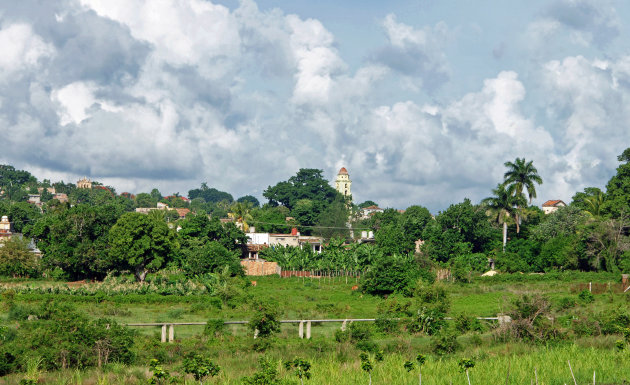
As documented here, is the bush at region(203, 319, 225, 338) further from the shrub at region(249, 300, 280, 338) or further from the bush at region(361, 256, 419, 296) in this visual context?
the bush at region(361, 256, 419, 296)

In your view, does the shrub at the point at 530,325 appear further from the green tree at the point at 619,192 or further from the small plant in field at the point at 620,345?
the green tree at the point at 619,192

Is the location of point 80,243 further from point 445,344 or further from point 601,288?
point 445,344

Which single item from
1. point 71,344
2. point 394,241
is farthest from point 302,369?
point 394,241

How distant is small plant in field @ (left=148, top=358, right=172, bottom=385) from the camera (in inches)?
614

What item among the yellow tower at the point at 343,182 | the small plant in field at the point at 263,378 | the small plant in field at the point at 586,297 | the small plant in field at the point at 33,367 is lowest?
the small plant in field at the point at 33,367

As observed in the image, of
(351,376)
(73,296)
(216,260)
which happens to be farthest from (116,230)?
(351,376)

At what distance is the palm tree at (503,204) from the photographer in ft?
241

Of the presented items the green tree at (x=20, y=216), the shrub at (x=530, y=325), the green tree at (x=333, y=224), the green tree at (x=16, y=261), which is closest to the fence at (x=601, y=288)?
the shrub at (x=530, y=325)

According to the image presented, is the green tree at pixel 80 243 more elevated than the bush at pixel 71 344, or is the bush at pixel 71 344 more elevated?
the green tree at pixel 80 243

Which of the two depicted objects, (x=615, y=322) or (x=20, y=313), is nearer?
(x=615, y=322)

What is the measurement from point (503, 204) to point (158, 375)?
63.4m

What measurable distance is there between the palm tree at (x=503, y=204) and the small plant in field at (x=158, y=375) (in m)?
61.5

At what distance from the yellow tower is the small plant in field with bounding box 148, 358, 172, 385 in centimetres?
16543

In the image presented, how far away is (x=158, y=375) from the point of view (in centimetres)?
1573
